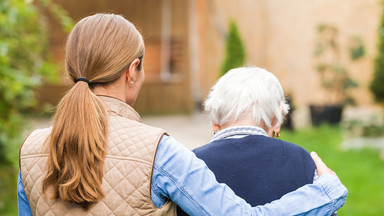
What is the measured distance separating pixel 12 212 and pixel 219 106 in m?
3.47

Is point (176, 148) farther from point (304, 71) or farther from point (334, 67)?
point (304, 71)

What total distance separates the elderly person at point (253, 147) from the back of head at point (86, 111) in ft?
1.36

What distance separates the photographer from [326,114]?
9898 millimetres

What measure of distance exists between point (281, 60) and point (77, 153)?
12.2m

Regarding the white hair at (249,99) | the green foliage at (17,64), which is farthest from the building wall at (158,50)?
the white hair at (249,99)

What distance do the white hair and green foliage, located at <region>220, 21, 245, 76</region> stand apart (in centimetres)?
859

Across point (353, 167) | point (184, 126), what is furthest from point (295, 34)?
point (353, 167)

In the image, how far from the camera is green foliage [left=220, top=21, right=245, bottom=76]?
10477mm

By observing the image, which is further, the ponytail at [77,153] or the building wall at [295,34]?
the building wall at [295,34]

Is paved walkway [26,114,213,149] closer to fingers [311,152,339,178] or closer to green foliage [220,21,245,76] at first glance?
green foliage [220,21,245,76]

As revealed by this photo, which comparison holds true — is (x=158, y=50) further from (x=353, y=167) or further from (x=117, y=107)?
(x=117, y=107)

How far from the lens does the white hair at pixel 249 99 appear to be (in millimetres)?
1801

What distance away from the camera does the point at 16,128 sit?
4.76m

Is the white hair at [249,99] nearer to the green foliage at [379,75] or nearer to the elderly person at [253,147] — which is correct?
the elderly person at [253,147]
